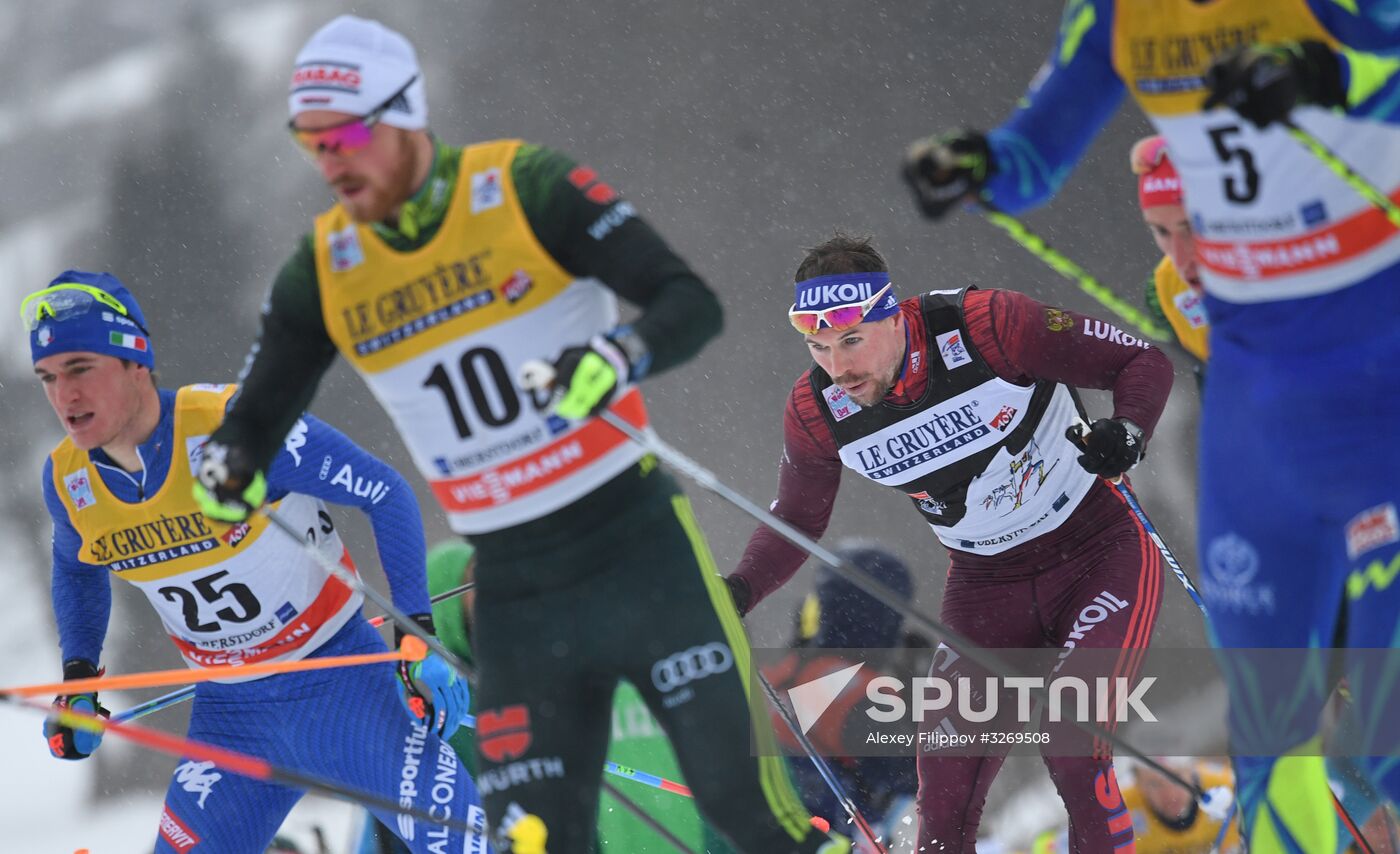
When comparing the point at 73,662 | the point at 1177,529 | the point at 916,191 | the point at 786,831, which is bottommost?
the point at 1177,529

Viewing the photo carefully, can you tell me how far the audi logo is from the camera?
108 inches

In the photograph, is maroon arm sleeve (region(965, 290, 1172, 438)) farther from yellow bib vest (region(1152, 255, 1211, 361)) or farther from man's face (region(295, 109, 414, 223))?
man's face (region(295, 109, 414, 223))

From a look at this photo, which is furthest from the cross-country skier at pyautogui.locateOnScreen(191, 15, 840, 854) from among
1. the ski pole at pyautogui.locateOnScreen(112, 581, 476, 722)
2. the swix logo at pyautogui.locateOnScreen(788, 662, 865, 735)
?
the swix logo at pyautogui.locateOnScreen(788, 662, 865, 735)

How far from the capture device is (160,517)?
3.87 m

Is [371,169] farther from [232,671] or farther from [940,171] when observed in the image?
[232,671]

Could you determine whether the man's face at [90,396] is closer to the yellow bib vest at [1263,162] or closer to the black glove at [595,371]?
the black glove at [595,371]

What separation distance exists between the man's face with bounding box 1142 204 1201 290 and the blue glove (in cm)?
191

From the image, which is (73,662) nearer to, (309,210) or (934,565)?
(309,210)

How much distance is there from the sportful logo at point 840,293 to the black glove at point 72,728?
2107 mm

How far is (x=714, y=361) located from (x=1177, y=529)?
93.0 inches

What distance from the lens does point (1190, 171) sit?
257 cm

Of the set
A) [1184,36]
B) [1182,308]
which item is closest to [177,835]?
[1182,308]

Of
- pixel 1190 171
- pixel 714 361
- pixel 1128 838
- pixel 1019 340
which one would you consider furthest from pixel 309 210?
pixel 1190 171

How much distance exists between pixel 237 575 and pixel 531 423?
4.92 ft
